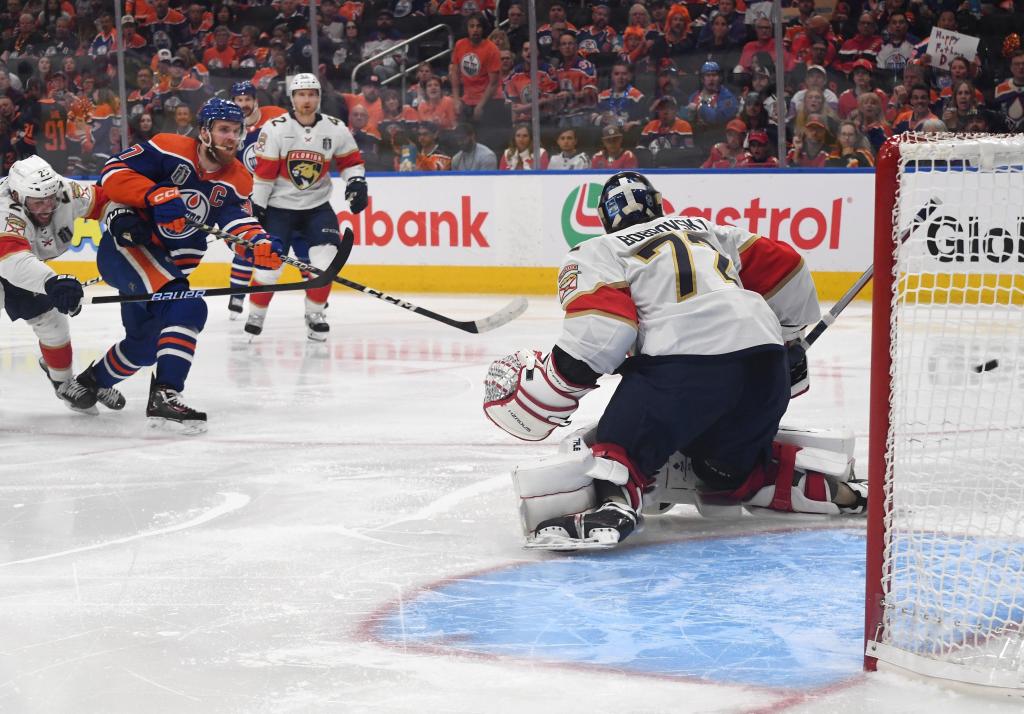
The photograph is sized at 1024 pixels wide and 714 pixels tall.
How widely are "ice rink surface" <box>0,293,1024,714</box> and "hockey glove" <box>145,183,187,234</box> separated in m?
0.67

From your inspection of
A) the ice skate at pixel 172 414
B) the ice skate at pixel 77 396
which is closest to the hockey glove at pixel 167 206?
the ice skate at pixel 172 414

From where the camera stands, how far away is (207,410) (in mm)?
4871

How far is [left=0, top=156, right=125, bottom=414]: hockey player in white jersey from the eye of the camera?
4.31 metres

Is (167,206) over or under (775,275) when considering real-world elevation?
over

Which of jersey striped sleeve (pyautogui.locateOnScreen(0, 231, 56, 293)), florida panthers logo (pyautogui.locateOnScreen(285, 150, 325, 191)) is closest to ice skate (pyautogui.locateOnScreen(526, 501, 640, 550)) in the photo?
jersey striped sleeve (pyautogui.locateOnScreen(0, 231, 56, 293))

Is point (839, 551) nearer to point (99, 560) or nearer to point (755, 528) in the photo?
point (755, 528)

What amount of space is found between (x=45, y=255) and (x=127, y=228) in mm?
280

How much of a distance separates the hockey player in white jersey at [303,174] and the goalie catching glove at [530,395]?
387cm

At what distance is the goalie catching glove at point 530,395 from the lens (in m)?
2.88

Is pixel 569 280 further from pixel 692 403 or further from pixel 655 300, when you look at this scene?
pixel 692 403

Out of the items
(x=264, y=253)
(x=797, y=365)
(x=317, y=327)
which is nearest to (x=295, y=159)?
(x=317, y=327)

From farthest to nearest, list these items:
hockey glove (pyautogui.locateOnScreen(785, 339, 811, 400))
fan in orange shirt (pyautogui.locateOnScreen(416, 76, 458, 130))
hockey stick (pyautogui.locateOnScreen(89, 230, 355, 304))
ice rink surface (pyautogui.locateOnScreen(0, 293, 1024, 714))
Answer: fan in orange shirt (pyautogui.locateOnScreen(416, 76, 458, 130))
hockey stick (pyautogui.locateOnScreen(89, 230, 355, 304))
hockey glove (pyautogui.locateOnScreen(785, 339, 811, 400))
ice rink surface (pyautogui.locateOnScreen(0, 293, 1024, 714))

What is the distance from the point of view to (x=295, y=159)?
6.82 m

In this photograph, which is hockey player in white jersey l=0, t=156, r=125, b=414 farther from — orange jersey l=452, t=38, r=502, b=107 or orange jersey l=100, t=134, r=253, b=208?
orange jersey l=452, t=38, r=502, b=107
